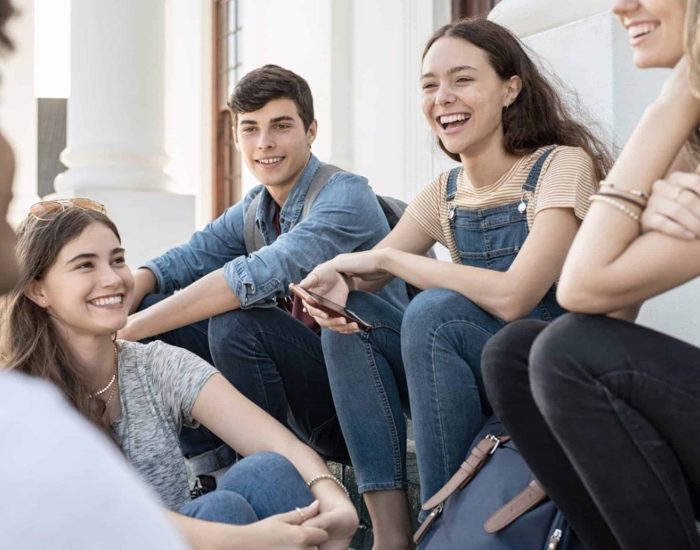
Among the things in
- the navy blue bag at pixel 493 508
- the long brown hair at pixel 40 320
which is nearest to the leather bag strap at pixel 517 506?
the navy blue bag at pixel 493 508

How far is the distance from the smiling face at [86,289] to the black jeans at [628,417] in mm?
1258

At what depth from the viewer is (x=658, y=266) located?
198cm

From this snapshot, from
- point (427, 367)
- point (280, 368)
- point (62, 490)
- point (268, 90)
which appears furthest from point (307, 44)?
point (62, 490)

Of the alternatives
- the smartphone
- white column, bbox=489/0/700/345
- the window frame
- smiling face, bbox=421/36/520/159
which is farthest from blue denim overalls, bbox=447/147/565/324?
the window frame

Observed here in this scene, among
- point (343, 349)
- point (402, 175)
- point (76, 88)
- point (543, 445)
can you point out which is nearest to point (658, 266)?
point (543, 445)

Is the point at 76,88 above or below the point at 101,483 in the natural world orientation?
above

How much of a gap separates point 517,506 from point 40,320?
131 cm

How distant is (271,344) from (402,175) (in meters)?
3.25

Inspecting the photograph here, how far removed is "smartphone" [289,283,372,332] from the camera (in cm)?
279

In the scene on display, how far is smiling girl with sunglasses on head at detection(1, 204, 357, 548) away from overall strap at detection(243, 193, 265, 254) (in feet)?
3.03

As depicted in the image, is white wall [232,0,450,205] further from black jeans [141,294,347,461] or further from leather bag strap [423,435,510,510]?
leather bag strap [423,435,510,510]

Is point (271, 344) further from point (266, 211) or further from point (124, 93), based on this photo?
point (124, 93)

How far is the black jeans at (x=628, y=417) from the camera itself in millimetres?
1862

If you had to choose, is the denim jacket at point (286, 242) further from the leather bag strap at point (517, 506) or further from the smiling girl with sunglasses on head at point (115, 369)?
the leather bag strap at point (517, 506)
